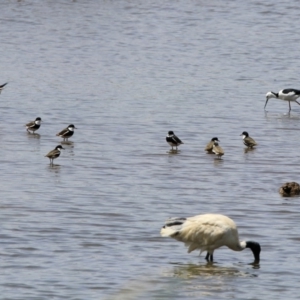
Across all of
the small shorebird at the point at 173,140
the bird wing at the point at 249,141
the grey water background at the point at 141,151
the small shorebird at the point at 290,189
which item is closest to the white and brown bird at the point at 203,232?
the grey water background at the point at 141,151

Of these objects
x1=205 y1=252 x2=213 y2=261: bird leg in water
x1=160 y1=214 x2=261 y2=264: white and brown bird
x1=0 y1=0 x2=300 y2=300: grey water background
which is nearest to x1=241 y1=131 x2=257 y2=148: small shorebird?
x1=0 y1=0 x2=300 y2=300: grey water background

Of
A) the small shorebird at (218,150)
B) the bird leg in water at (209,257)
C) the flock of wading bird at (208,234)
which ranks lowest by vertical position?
the bird leg in water at (209,257)

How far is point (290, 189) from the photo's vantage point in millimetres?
16234

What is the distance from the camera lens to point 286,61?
3481 centimetres

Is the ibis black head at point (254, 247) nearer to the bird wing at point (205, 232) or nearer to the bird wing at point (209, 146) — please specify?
the bird wing at point (205, 232)

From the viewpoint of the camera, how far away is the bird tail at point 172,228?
1204 centimetres

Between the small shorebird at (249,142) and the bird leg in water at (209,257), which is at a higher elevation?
the small shorebird at (249,142)

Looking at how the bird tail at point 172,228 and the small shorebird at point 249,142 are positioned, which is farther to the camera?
the small shorebird at point 249,142

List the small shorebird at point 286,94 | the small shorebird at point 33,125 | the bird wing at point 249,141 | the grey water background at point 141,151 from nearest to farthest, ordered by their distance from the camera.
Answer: the grey water background at point 141,151 < the bird wing at point 249,141 < the small shorebird at point 33,125 < the small shorebird at point 286,94

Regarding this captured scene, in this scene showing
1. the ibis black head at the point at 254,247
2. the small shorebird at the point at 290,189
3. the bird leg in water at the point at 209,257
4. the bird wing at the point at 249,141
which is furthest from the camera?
the bird wing at the point at 249,141

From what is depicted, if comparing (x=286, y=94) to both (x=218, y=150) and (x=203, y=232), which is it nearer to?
(x=218, y=150)

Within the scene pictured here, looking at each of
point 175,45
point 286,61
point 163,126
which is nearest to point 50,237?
point 163,126

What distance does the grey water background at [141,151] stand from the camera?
1202 cm

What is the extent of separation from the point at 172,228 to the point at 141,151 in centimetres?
831
